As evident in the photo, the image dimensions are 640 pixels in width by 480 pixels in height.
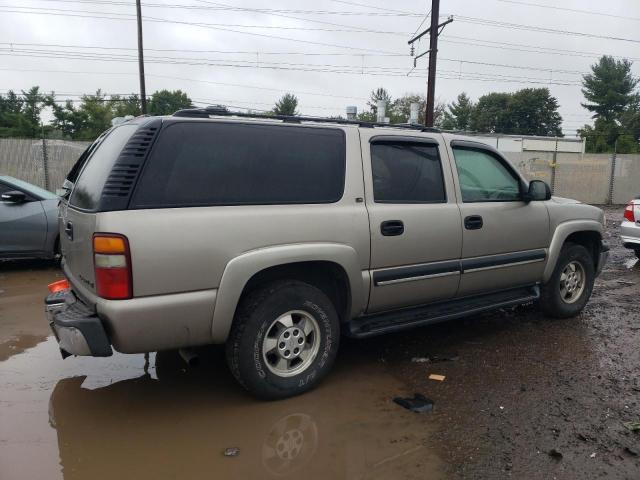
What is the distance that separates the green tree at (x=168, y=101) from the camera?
5423cm

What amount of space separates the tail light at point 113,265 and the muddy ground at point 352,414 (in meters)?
0.94

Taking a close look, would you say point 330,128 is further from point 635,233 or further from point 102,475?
point 635,233

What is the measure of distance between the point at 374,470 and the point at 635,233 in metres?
7.62

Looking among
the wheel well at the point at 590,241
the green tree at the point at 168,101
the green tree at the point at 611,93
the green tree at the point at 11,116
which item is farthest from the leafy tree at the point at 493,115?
the wheel well at the point at 590,241

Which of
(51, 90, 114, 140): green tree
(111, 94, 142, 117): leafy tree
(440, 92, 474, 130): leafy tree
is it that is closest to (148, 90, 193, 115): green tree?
(111, 94, 142, 117): leafy tree

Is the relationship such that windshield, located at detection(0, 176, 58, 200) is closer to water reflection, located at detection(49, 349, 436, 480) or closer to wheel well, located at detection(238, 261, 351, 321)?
water reflection, located at detection(49, 349, 436, 480)

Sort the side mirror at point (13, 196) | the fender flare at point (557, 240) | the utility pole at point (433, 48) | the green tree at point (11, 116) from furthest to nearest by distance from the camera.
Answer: the green tree at point (11, 116), the utility pole at point (433, 48), the side mirror at point (13, 196), the fender flare at point (557, 240)

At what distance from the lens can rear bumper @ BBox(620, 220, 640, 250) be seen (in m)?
8.50

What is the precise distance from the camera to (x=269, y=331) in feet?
11.4

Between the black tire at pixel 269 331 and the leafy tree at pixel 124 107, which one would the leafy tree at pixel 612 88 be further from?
the black tire at pixel 269 331

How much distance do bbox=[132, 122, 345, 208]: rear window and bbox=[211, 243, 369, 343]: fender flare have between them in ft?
1.09

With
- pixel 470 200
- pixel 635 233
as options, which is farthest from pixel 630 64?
pixel 470 200

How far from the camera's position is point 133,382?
3922 mm

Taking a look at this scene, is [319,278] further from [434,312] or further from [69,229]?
[69,229]
